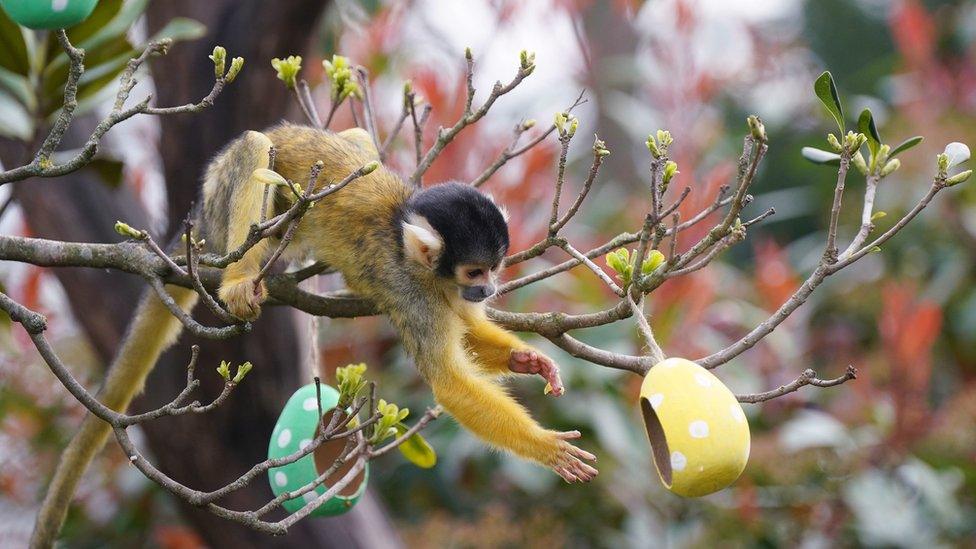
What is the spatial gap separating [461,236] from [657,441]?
2.78ft

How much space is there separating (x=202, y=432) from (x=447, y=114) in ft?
5.50

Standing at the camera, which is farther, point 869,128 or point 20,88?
point 20,88

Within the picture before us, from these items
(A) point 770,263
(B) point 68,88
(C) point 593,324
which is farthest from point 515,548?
(B) point 68,88

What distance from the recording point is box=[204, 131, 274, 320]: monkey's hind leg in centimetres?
206

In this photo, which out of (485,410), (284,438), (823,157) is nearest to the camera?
(823,157)

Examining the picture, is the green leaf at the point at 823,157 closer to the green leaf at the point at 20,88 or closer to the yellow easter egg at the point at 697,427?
the yellow easter egg at the point at 697,427

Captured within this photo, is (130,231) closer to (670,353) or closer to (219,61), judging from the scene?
(219,61)

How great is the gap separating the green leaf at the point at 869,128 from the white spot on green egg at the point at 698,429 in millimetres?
648

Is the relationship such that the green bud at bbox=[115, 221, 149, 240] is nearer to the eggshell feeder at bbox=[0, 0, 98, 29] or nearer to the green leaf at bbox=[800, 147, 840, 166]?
the eggshell feeder at bbox=[0, 0, 98, 29]

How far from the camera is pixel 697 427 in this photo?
1.44m

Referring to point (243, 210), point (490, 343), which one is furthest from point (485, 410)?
point (243, 210)

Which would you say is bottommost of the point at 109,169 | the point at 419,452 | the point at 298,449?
the point at 419,452

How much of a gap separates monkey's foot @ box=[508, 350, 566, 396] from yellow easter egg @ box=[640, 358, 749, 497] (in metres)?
0.59

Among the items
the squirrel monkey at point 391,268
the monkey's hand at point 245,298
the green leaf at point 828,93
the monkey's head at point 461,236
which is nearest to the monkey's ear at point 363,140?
the squirrel monkey at point 391,268
